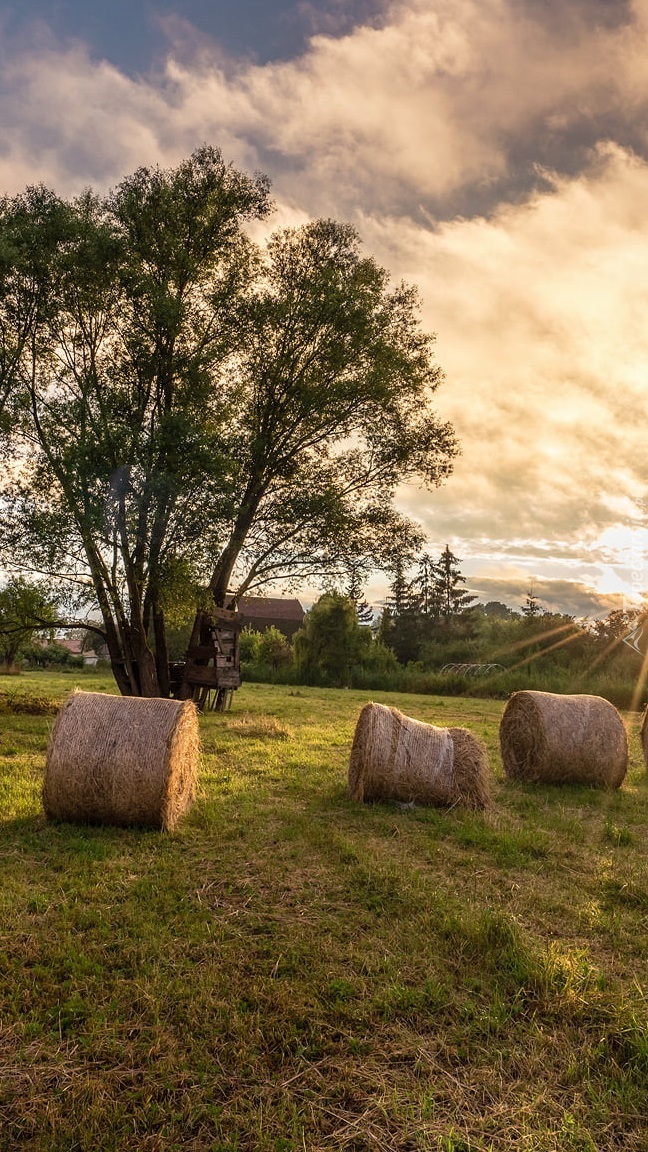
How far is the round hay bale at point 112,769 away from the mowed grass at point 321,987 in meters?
0.25

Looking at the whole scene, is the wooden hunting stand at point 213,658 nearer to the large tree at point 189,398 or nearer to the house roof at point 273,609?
the large tree at point 189,398

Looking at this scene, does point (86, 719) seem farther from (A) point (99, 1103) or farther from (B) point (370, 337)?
(B) point (370, 337)

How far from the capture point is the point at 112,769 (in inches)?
286

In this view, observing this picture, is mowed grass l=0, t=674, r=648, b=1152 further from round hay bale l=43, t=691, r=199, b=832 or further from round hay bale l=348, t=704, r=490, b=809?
round hay bale l=348, t=704, r=490, b=809

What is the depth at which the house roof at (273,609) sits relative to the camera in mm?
74125

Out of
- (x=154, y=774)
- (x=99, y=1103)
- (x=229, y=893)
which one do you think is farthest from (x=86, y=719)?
(x=99, y=1103)

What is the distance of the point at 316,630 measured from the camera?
134 feet

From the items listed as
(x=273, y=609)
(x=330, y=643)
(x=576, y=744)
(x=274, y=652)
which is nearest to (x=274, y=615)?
(x=273, y=609)

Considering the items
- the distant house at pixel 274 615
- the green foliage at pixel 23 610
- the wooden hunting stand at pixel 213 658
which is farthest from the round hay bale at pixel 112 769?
the distant house at pixel 274 615

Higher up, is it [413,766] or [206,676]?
[206,676]

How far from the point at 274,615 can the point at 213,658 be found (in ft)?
182

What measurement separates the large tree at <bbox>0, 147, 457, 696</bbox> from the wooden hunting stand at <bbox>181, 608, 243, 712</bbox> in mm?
790

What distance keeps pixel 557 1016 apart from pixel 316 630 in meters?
36.7

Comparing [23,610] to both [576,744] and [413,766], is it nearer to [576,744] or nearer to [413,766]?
[413,766]
